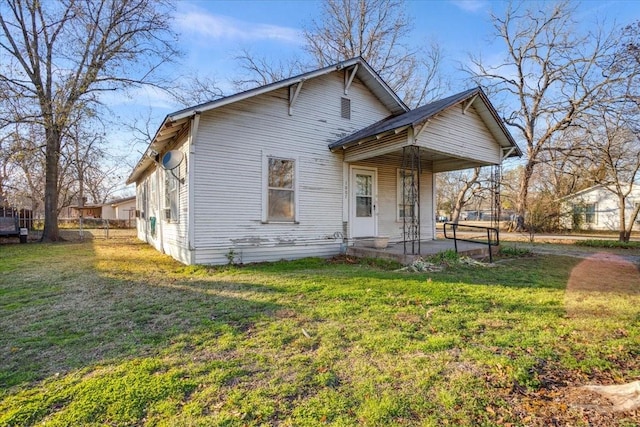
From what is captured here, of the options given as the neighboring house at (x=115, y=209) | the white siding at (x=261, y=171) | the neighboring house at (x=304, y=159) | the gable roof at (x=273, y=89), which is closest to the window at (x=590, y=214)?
the neighboring house at (x=304, y=159)

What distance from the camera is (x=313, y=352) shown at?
3.00 metres

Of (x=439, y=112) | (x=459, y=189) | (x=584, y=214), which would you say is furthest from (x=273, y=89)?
(x=459, y=189)

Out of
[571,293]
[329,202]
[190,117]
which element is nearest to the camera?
[571,293]

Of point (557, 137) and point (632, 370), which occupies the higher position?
point (557, 137)

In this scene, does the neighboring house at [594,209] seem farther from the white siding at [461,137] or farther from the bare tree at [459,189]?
the white siding at [461,137]

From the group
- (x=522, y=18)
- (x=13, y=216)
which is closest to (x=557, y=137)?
(x=522, y=18)

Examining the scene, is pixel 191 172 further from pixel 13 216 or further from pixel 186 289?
pixel 13 216

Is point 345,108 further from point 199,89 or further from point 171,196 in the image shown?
point 199,89

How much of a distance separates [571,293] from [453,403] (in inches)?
169

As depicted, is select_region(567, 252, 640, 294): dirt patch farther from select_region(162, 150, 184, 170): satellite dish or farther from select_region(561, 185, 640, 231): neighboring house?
select_region(561, 185, 640, 231): neighboring house

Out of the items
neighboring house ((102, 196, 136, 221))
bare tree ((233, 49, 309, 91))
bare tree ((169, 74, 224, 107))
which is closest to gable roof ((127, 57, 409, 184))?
bare tree ((169, 74, 224, 107))

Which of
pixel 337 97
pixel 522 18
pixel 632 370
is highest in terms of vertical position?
pixel 522 18

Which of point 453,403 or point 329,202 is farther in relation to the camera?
point 329,202

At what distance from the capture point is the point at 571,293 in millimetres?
A: 5219
